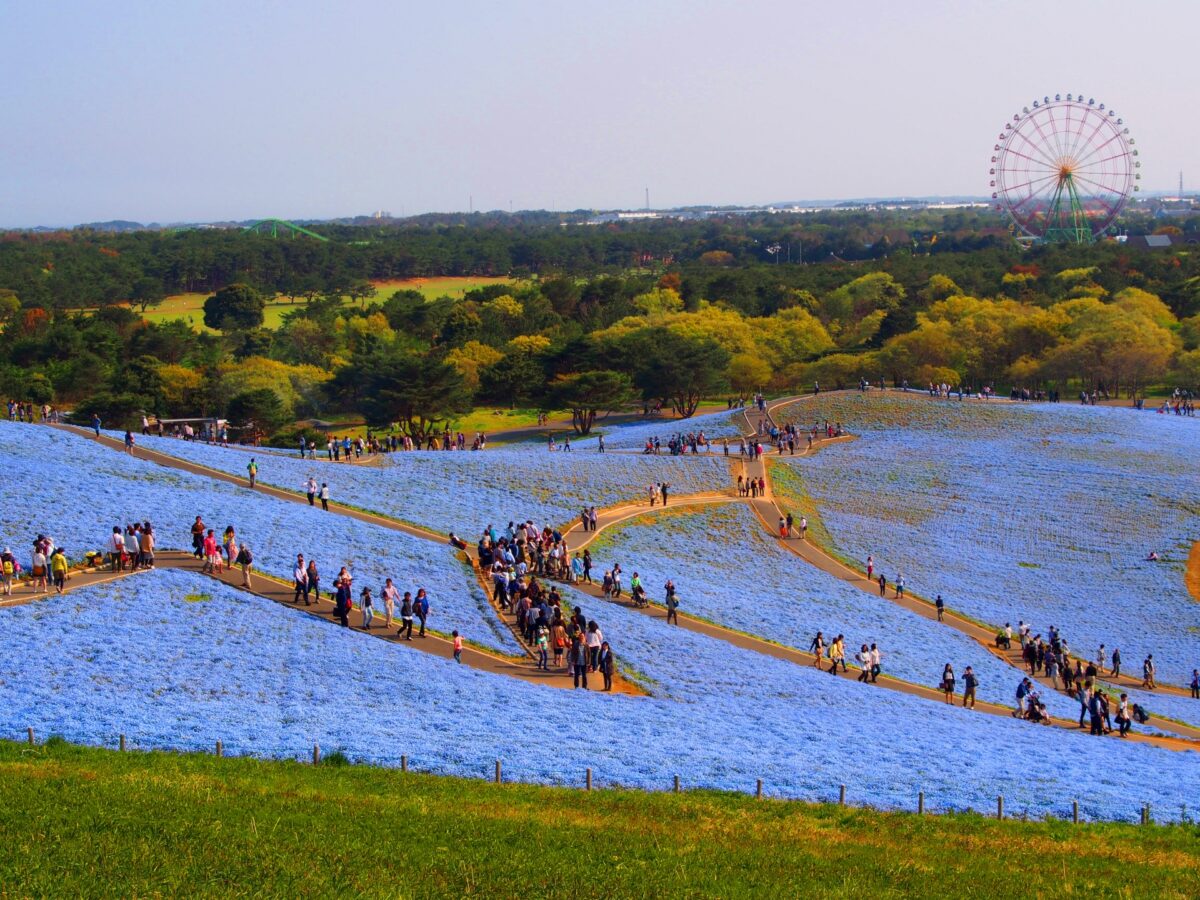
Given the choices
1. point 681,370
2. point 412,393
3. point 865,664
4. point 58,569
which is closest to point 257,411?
point 412,393

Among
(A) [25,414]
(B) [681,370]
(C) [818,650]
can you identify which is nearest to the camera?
(C) [818,650]

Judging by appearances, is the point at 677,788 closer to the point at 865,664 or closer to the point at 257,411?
the point at 865,664

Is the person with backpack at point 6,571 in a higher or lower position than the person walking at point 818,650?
higher

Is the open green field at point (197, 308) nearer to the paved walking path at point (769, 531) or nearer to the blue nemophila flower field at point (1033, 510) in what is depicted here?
the blue nemophila flower field at point (1033, 510)

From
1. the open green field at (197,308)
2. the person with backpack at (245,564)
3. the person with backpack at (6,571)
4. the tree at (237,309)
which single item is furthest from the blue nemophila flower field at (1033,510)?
the open green field at (197,308)

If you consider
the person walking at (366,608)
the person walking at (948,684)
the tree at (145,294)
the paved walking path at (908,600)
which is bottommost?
the paved walking path at (908,600)

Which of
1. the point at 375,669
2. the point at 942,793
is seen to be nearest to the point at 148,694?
the point at 375,669

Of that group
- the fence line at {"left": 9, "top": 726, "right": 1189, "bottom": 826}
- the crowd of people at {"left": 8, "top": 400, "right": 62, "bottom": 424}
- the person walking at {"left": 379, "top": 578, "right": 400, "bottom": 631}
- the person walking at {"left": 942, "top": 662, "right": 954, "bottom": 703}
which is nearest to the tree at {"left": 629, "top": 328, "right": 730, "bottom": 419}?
the crowd of people at {"left": 8, "top": 400, "right": 62, "bottom": 424}

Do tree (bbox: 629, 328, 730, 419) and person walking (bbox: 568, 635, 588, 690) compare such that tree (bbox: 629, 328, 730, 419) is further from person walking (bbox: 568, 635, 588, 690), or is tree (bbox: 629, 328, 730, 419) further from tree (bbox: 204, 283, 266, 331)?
tree (bbox: 204, 283, 266, 331)
